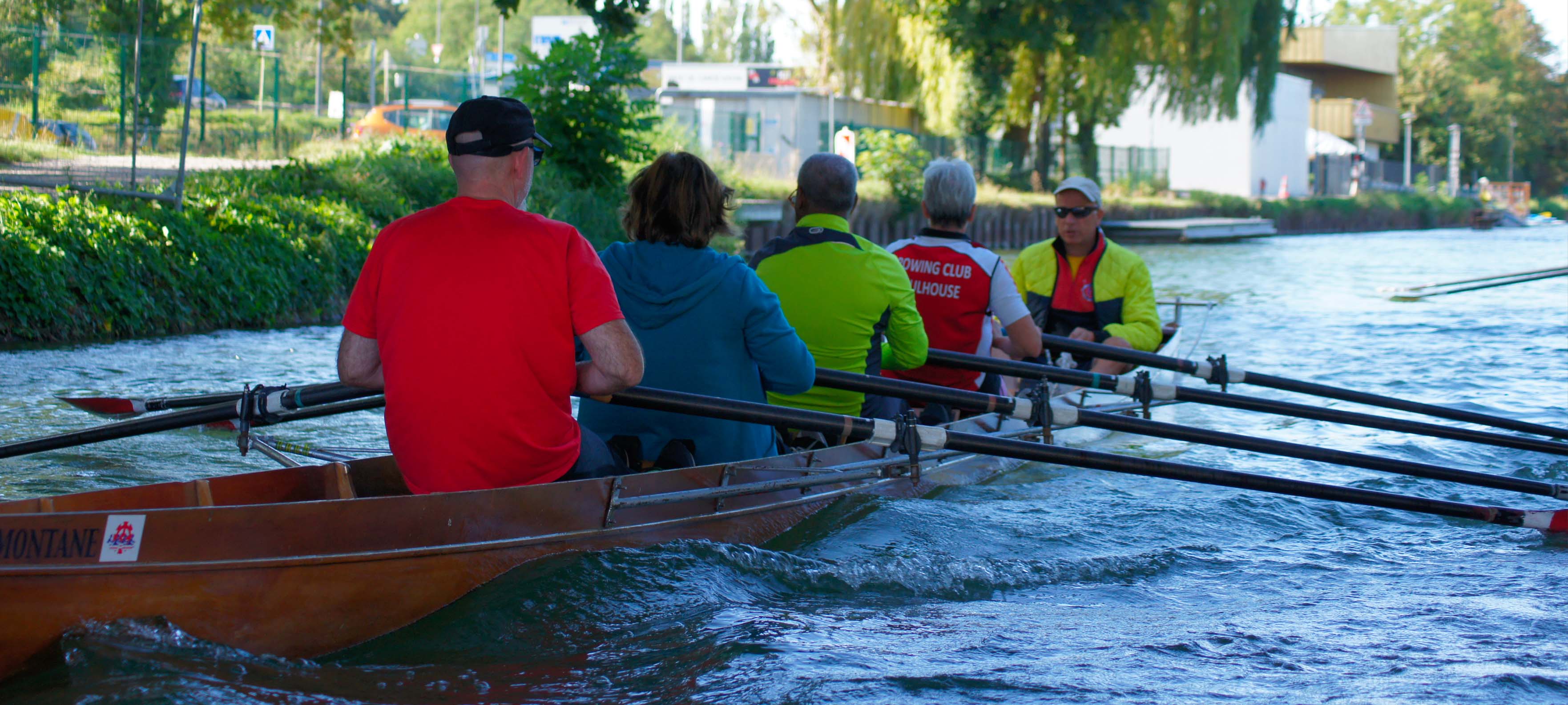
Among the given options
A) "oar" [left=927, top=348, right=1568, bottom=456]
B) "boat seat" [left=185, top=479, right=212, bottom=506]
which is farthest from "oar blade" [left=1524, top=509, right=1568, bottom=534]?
"boat seat" [left=185, top=479, right=212, bottom=506]

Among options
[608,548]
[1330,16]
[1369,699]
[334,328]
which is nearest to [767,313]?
[608,548]

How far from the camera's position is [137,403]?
5629mm

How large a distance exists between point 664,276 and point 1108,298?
4.03 metres

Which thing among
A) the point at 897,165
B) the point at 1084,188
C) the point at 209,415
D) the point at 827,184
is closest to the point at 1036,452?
the point at 827,184

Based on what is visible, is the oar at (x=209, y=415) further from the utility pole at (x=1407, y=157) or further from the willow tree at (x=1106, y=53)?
the utility pole at (x=1407, y=157)

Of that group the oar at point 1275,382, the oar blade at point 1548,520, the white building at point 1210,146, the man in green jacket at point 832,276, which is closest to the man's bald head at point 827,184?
the man in green jacket at point 832,276

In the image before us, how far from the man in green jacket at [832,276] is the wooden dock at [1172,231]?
25.1 metres

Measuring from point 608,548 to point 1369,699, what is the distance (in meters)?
2.20

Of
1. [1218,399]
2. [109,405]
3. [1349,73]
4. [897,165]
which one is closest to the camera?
[109,405]

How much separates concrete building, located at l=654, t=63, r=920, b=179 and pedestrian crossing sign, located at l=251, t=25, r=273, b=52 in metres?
6.87

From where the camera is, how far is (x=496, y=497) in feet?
12.0

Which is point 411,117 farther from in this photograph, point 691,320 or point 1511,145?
point 1511,145

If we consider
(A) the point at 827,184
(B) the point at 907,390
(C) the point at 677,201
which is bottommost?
(B) the point at 907,390

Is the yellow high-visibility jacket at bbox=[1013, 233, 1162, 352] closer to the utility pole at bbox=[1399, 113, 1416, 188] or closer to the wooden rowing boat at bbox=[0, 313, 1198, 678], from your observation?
the wooden rowing boat at bbox=[0, 313, 1198, 678]
